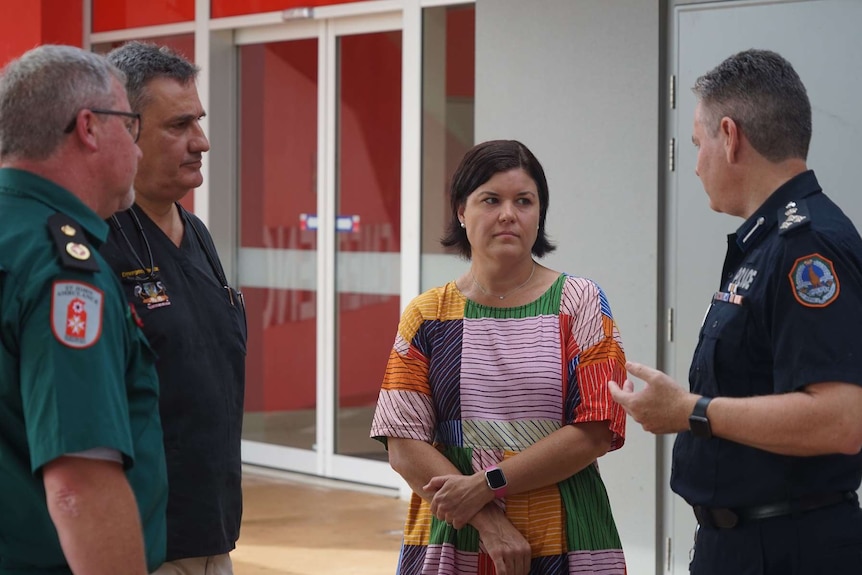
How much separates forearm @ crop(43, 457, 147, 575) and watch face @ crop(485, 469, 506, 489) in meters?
1.02

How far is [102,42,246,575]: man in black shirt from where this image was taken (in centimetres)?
241

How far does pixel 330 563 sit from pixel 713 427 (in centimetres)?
360

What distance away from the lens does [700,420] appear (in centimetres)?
220

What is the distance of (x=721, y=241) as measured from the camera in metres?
4.65

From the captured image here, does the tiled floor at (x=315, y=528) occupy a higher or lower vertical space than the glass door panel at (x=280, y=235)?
lower


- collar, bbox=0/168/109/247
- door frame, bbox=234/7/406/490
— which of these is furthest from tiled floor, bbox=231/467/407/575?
collar, bbox=0/168/109/247

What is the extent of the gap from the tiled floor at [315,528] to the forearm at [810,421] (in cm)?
343

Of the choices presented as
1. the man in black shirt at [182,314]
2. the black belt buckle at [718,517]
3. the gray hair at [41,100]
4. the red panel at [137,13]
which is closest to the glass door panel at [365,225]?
the red panel at [137,13]

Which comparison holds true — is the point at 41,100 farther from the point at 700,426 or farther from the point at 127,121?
the point at 700,426

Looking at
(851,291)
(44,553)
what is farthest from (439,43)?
(44,553)

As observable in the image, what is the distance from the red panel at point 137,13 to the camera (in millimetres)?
7828

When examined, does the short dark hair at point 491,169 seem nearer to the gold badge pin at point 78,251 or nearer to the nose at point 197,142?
the nose at point 197,142

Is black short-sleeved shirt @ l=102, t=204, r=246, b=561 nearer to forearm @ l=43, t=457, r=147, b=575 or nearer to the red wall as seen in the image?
forearm @ l=43, t=457, r=147, b=575

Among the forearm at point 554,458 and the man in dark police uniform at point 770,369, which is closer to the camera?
the man in dark police uniform at point 770,369
